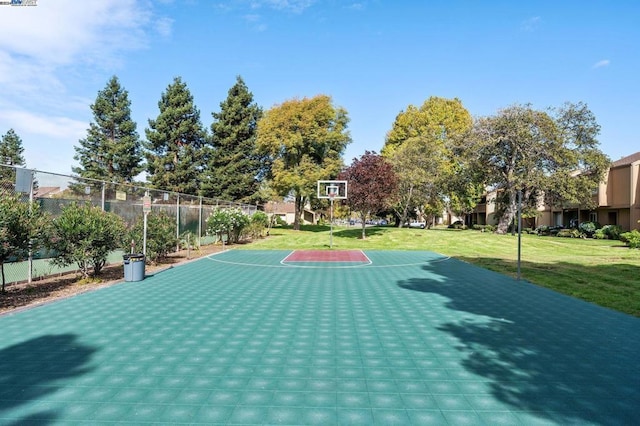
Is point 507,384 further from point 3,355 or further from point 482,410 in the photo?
point 3,355

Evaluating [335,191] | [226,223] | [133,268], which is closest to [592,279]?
[335,191]

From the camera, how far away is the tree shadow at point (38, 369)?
3.28m

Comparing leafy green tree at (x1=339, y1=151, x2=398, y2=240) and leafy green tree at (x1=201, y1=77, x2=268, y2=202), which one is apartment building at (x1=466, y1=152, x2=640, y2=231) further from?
leafy green tree at (x1=201, y1=77, x2=268, y2=202)

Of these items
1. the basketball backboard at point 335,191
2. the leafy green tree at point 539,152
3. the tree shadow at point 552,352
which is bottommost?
the tree shadow at point 552,352

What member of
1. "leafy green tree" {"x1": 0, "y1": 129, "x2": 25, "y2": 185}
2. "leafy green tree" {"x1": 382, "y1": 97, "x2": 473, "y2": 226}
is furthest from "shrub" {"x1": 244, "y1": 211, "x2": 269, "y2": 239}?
"leafy green tree" {"x1": 0, "y1": 129, "x2": 25, "y2": 185}

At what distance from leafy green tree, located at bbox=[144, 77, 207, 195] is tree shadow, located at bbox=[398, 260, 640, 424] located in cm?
3055

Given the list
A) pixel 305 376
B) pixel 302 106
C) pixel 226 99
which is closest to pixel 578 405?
pixel 305 376

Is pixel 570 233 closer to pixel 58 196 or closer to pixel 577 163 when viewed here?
pixel 577 163

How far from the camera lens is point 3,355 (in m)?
4.46

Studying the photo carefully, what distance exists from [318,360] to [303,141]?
3072 cm

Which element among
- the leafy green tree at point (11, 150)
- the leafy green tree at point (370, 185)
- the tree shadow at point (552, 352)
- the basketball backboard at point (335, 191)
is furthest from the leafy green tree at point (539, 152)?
the leafy green tree at point (11, 150)

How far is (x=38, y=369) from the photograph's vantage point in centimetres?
406

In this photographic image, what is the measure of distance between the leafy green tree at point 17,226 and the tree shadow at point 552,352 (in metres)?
7.49

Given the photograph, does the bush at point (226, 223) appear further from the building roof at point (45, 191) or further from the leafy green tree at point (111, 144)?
the leafy green tree at point (111, 144)
